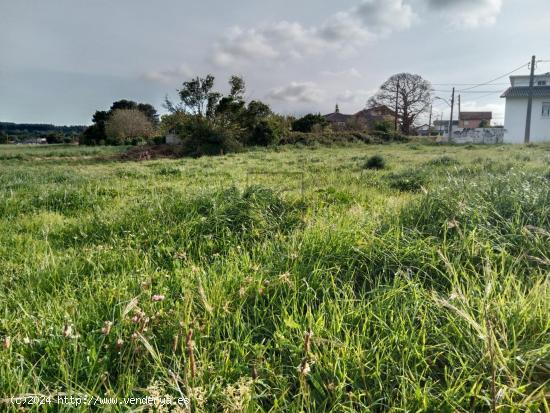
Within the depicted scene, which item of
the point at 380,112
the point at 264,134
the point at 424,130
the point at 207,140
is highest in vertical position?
the point at 380,112

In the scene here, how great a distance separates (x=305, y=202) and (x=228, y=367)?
2959 millimetres

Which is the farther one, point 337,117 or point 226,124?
point 337,117

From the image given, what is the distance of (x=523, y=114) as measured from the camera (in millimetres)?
35312

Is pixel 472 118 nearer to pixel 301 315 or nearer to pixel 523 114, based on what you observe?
pixel 523 114

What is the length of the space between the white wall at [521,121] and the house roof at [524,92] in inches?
23.5

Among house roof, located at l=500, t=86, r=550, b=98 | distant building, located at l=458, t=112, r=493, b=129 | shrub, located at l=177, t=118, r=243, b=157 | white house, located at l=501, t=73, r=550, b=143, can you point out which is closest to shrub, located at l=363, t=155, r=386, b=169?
shrub, located at l=177, t=118, r=243, b=157

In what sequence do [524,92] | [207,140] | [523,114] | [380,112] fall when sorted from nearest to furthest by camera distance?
[207,140] < [524,92] < [523,114] < [380,112]

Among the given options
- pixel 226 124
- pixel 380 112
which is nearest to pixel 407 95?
pixel 380 112

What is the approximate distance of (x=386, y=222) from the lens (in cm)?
300

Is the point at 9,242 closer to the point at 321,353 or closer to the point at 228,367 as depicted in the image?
the point at 228,367

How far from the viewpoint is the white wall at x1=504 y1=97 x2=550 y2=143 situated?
3494 centimetres

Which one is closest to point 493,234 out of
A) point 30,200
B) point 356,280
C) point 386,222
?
point 386,222

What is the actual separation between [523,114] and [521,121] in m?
0.75

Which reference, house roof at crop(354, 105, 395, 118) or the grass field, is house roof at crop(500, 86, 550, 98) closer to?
house roof at crop(354, 105, 395, 118)
